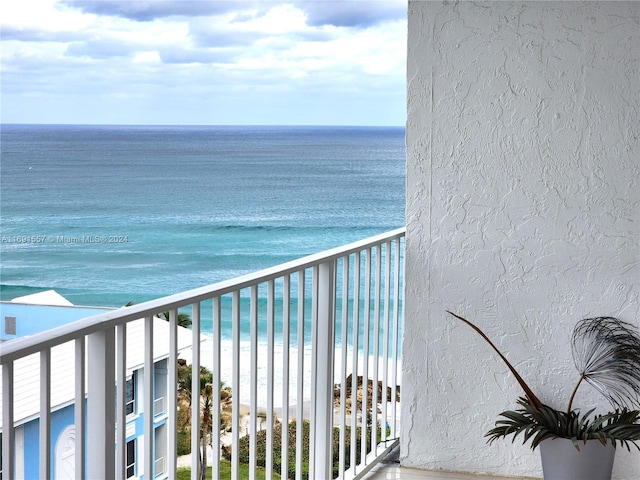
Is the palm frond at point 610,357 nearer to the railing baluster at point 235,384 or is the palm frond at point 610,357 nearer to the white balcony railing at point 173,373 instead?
the white balcony railing at point 173,373

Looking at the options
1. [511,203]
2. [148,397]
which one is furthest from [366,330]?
[148,397]

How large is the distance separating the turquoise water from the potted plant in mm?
17573

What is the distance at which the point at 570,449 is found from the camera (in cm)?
286

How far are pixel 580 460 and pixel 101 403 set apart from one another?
1.98 meters

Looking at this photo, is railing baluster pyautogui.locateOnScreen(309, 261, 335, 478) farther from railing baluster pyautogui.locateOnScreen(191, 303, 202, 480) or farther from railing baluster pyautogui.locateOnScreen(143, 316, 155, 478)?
railing baluster pyautogui.locateOnScreen(143, 316, 155, 478)

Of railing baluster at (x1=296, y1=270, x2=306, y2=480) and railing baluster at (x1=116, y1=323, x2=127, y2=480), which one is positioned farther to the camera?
railing baluster at (x1=296, y1=270, x2=306, y2=480)

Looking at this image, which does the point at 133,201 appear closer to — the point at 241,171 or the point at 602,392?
the point at 241,171

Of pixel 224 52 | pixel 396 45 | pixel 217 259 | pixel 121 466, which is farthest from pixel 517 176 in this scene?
pixel 224 52

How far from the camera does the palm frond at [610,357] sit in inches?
119

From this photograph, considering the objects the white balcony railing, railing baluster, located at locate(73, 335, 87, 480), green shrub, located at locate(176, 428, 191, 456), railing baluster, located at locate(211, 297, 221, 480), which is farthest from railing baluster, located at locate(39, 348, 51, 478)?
green shrub, located at locate(176, 428, 191, 456)

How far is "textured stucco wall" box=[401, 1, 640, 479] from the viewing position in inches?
119

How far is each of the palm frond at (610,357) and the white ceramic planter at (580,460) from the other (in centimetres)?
27

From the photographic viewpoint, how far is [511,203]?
3.15 metres

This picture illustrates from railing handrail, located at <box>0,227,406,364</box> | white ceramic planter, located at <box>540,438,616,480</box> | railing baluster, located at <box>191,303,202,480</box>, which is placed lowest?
white ceramic planter, located at <box>540,438,616,480</box>
